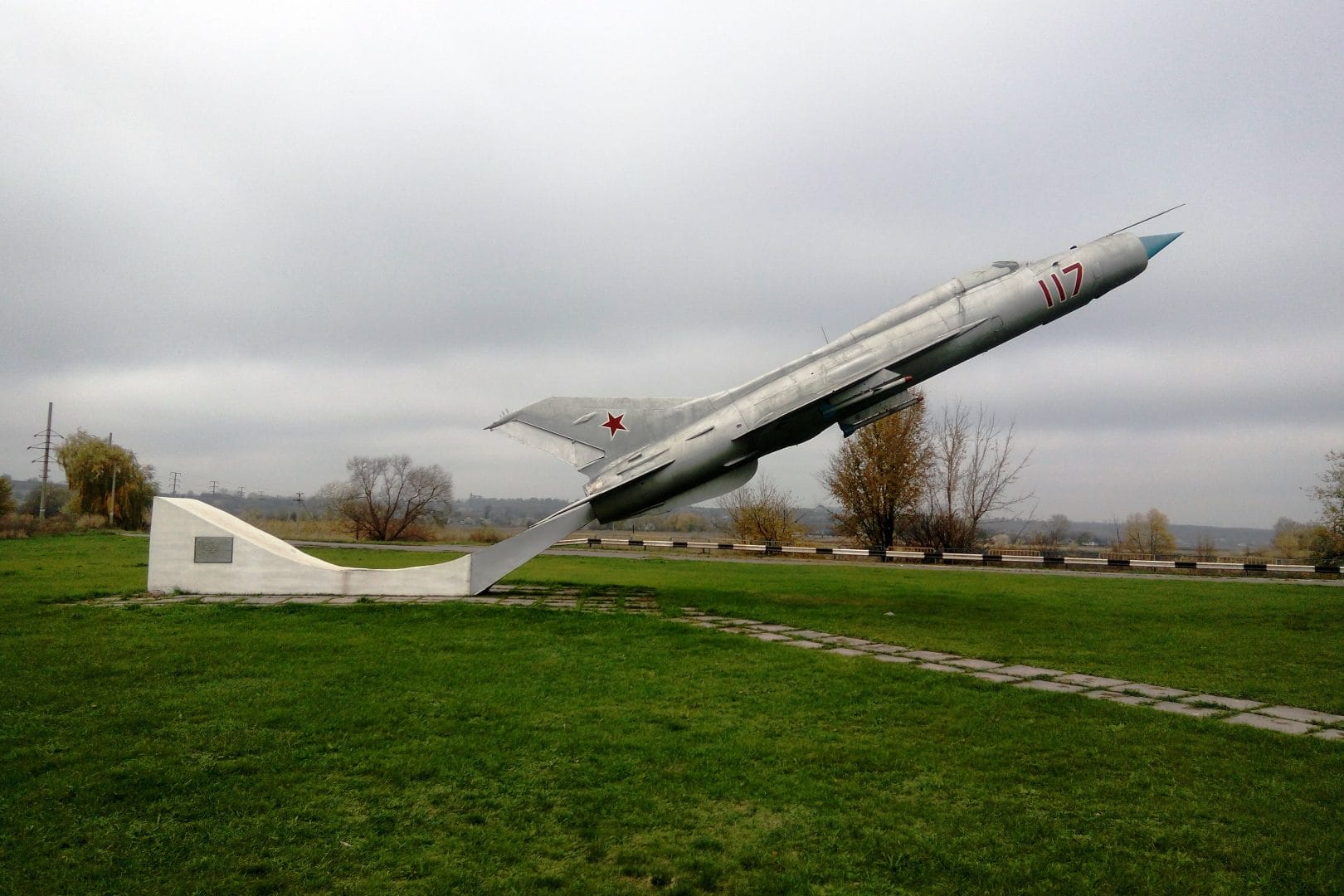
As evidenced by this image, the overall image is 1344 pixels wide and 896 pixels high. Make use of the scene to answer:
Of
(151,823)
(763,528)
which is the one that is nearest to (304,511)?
(763,528)

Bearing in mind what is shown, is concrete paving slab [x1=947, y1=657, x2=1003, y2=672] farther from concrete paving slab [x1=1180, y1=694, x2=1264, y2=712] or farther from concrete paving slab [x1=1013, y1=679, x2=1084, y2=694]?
concrete paving slab [x1=1180, y1=694, x2=1264, y2=712]

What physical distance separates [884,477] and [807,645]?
76.7 ft

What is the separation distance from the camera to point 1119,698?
6809 mm

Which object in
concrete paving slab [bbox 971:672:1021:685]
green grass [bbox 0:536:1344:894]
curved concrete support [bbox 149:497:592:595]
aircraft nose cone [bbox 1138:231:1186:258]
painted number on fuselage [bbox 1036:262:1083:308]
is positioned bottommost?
green grass [bbox 0:536:1344:894]

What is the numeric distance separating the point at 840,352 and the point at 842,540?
22296 mm

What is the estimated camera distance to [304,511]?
51.8 meters

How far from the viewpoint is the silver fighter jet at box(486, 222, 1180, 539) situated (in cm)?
1259

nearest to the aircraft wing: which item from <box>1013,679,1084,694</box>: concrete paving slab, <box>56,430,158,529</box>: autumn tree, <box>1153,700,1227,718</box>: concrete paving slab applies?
<box>1013,679,1084,694</box>: concrete paving slab

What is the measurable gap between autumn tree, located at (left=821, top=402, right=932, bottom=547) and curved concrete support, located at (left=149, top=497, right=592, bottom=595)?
21261 mm

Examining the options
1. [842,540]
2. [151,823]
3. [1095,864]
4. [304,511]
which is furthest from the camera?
[304,511]

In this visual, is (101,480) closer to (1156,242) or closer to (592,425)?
(592,425)

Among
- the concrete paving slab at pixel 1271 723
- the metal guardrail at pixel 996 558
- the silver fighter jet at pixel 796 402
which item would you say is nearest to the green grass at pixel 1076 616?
the concrete paving slab at pixel 1271 723

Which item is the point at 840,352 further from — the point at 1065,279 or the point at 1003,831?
the point at 1003,831

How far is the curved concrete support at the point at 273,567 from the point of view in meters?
12.3
